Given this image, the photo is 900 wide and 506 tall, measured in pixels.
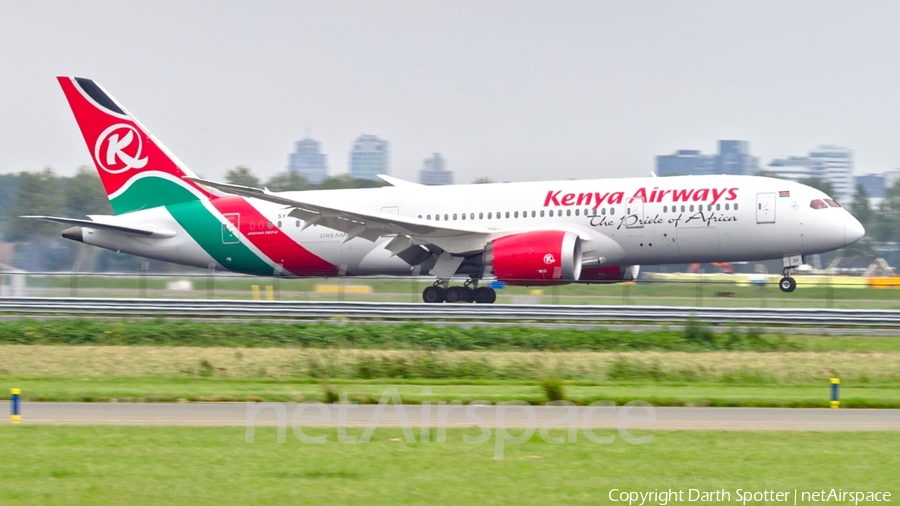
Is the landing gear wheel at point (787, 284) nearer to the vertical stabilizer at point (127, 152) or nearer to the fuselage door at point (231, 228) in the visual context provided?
the fuselage door at point (231, 228)

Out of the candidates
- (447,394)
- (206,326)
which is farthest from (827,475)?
(206,326)

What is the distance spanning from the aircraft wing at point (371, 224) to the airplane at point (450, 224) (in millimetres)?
49

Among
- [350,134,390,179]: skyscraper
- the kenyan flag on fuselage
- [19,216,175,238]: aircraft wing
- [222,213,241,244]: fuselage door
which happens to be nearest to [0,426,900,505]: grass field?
the kenyan flag on fuselage

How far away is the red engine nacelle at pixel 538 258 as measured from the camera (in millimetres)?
27172

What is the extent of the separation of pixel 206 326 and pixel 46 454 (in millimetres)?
14129

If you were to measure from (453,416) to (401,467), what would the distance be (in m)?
3.11

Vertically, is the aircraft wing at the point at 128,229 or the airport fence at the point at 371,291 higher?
the aircraft wing at the point at 128,229

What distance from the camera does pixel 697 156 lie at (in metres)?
156

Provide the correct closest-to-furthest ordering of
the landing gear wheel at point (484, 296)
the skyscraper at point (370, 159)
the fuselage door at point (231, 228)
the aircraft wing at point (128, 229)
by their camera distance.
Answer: the landing gear wheel at point (484, 296), the aircraft wing at point (128, 229), the fuselage door at point (231, 228), the skyscraper at point (370, 159)

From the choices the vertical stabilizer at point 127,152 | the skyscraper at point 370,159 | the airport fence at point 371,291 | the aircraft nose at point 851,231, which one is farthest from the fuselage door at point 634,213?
the skyscraper at point 370,159

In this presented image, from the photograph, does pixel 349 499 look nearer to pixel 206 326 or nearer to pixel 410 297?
pixel 206 326
